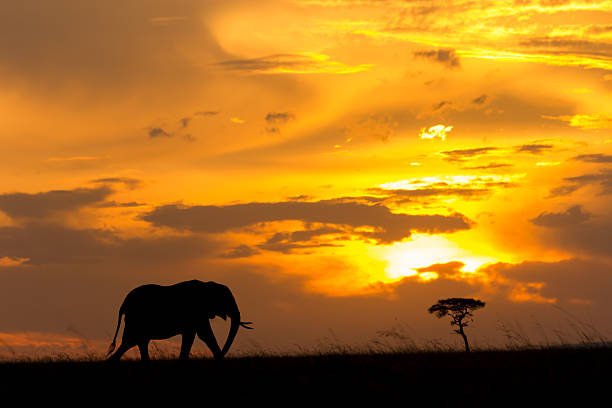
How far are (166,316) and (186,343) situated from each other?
1072mm

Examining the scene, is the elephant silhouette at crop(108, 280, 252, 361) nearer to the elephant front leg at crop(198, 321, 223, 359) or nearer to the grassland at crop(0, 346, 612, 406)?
the elephant front leg at crop(198, 321, 223, 359)

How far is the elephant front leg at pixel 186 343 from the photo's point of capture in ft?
69.7

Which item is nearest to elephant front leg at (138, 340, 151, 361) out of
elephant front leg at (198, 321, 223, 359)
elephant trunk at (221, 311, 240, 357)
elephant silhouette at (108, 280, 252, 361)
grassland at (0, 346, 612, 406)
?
elephant silhouette at (108, 280, 252, 361)

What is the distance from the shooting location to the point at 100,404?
40.0 feet

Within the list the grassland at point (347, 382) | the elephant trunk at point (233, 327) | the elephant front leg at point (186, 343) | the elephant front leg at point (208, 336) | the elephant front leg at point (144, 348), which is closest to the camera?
the grassland at point (347, 382)

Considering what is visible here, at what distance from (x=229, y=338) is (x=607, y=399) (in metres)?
13.9

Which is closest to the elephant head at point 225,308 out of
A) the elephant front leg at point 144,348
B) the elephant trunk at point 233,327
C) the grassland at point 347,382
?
the elephant trunk at point 233,327

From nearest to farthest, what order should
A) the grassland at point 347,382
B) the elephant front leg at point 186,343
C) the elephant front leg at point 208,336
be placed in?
the grassland at point 347,382, the elephant front leg at point 186,343, the elephant front leg at point 208,336

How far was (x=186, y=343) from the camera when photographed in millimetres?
21844

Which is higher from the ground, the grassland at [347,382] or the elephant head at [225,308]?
the elephant head at [225,308]

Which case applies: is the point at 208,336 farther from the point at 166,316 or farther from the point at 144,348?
the point at 144,348

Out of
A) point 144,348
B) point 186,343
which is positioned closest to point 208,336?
point 186,343

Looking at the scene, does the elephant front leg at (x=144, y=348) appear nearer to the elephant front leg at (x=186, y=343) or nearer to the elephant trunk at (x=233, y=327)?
the elephant front leg at (x=186, y=343)

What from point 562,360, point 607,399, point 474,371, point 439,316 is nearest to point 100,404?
point 474,371
